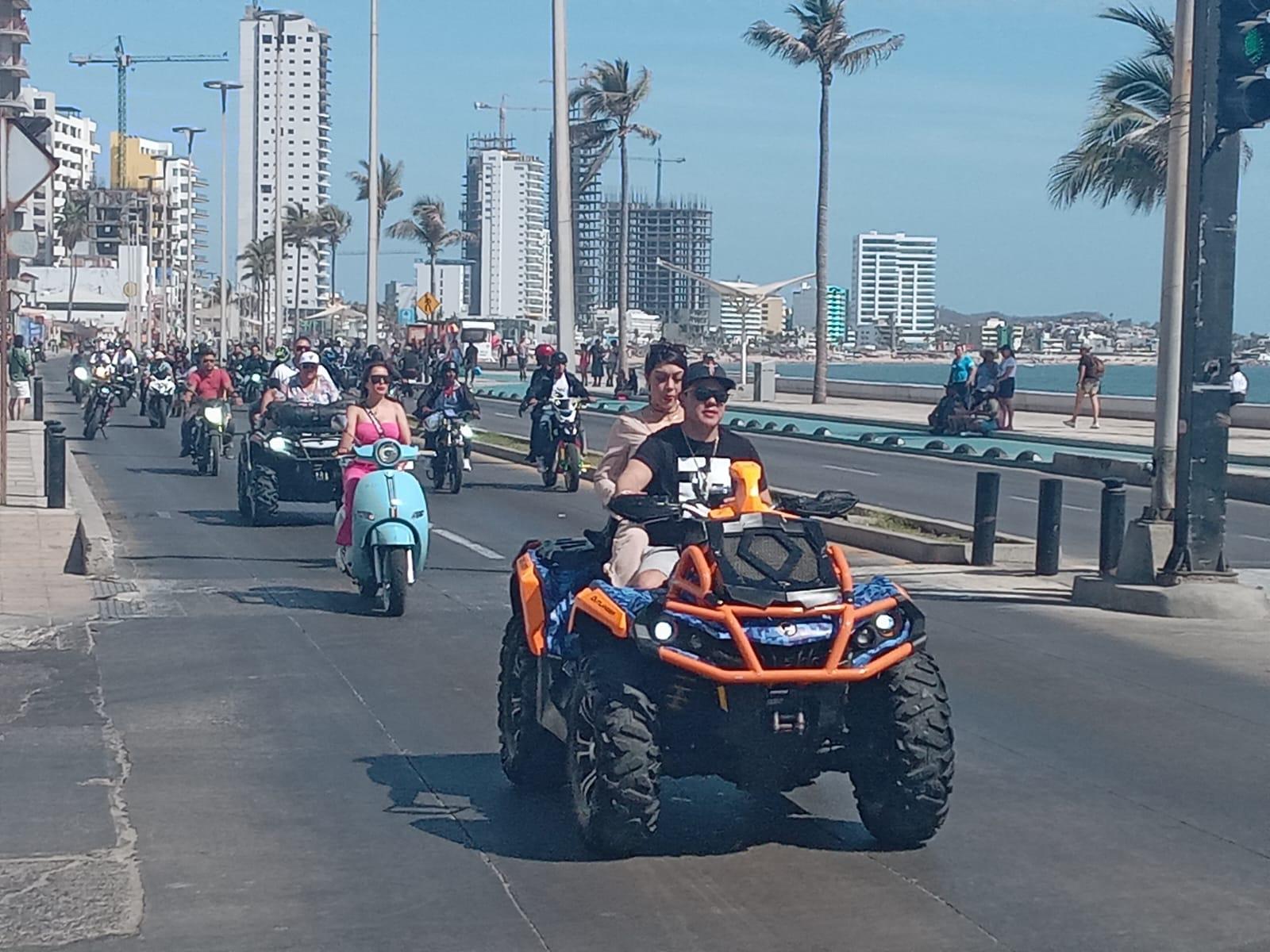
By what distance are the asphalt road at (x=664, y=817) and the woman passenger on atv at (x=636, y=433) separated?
1.03 meters

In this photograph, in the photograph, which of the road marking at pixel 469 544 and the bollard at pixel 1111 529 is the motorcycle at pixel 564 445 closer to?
the road marking at pixel 469 544

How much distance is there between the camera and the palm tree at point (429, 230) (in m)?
101

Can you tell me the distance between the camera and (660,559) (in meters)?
7.12

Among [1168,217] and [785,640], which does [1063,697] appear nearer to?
[785,640]

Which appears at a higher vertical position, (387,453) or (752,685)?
(387,453)

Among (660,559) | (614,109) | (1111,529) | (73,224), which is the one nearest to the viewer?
(660,559)

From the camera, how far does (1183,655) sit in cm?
1168

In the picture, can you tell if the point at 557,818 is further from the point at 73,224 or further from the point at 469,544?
the point at 73,224

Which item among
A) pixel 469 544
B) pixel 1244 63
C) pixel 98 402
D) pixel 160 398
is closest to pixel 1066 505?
pixel 469 544

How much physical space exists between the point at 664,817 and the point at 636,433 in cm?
197

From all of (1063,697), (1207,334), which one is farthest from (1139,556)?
(1063,697)

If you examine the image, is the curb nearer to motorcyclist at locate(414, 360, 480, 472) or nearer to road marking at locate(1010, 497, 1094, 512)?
motorcyclist at locate(414, 360, 480, 472)

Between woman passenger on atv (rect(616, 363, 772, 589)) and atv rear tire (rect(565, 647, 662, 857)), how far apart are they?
3.22ft

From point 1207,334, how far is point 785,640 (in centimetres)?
812
